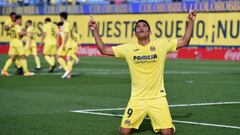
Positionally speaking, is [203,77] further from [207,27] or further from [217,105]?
[207,27]

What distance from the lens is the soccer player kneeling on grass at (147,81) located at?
10.5 m

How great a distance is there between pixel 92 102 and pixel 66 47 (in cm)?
909

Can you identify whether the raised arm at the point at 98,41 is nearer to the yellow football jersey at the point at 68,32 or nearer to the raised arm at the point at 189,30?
the raised arm at the point at 189,30

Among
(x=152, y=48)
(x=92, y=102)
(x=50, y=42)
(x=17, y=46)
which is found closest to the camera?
(x=152, y=48)

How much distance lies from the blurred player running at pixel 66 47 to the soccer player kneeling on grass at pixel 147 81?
13.0 meters

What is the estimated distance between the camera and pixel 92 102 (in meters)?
15.8

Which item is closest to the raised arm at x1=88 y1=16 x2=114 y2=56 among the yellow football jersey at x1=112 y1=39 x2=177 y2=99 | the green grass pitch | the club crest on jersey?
the yellow football jersey at x1=112 y1=39 x2=177 y2=99

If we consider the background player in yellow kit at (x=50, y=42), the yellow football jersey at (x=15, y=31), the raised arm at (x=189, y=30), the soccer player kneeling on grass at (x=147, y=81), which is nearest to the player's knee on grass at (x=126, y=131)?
the soccer player kneeling on grass at (x=147, y=81)

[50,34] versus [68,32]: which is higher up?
[68,32]

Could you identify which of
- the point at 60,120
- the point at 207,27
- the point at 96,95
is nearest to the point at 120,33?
the point at 207,27

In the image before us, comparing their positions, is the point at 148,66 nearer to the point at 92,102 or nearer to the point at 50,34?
the point at 92,102

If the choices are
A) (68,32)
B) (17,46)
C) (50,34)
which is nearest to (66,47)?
(68,32)

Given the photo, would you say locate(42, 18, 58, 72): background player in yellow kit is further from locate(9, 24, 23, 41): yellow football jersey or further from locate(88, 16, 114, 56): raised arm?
locate(88, 16, 114, 56): raised arm

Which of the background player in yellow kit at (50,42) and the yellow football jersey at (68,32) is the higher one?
the yellow football jersey at (68,32)
